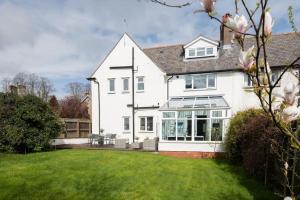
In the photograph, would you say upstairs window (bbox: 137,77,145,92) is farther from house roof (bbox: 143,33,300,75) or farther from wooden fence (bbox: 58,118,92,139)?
wooden fence (bbox: 58,118,92,139)

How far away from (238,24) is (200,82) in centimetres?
2366

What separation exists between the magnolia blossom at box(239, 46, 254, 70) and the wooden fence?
2625cm

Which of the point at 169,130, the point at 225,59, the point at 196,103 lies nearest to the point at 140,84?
the point at 196,103

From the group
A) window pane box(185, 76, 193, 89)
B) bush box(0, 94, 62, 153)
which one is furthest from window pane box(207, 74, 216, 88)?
bush box(0, 94, 62, 153)

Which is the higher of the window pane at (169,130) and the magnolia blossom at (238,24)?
the magnolia blossom at (238,24)

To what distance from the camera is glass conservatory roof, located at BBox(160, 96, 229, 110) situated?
67.3 ft

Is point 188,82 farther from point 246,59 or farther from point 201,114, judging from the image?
point 246,59

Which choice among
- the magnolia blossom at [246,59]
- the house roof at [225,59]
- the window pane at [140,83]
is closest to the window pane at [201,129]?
the house roof at [225,59]

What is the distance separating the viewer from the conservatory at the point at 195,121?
19.6 m

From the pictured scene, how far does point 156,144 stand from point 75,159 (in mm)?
7820

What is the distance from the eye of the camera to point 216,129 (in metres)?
19.5

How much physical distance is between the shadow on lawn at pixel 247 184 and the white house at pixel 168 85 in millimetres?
5539

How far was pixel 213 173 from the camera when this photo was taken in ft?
44.8

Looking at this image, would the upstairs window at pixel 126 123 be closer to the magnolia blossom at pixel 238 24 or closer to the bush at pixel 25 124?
the bush at pixel 25 124
